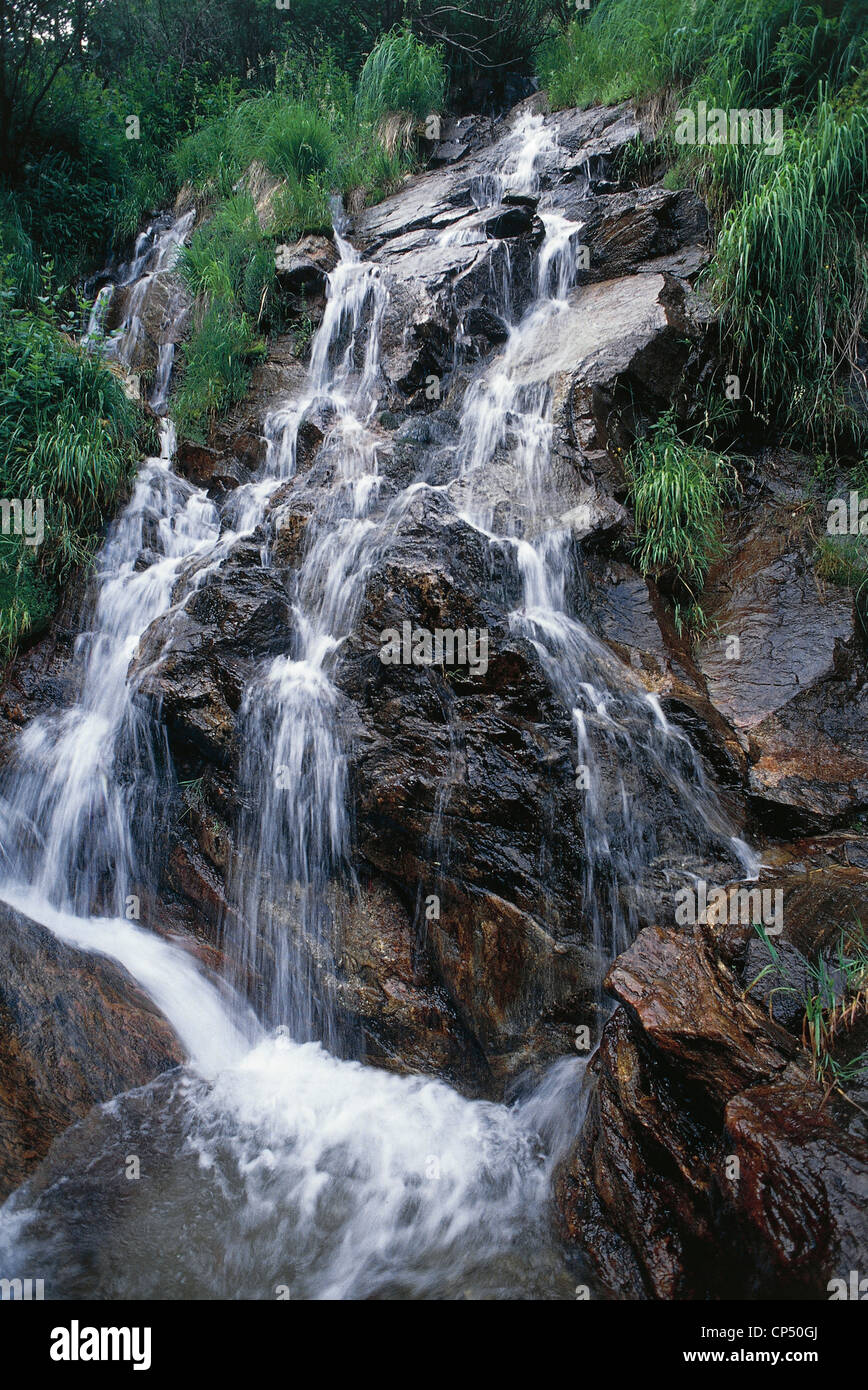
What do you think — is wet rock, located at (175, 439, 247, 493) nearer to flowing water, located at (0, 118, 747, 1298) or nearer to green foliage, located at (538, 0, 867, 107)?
flowing water, located at (0, 118, 747, 1298)

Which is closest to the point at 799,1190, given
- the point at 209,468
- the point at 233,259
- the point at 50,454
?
Result: the point at 50,454

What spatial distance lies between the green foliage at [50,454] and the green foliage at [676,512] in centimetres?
481

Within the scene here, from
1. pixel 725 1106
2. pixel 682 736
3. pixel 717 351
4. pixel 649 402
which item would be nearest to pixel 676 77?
pixel 717 351

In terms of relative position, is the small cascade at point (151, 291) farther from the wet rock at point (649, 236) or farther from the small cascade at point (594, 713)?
the wet rock at point (649, 236)

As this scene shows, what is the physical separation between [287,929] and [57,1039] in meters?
1.33

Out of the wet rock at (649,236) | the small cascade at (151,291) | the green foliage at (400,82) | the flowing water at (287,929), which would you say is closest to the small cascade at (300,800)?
the flowing water at (287,929)

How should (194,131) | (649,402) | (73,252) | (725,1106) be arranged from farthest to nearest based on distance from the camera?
1. (194,131)
2. (73,252)
3. (649,402)
4. (725,1106)

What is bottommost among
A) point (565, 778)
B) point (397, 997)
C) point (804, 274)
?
point (397, 997)

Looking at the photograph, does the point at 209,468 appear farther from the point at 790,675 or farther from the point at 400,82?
the point at 400,82

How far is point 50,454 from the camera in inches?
244

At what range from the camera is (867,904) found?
336cm

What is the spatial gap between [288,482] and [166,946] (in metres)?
4.29

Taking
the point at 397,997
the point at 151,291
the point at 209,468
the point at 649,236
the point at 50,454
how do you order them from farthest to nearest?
the point at 151,291 < the point at 209,468 < the point at 649,236 < the point at 50,454 < the point at 397,997
